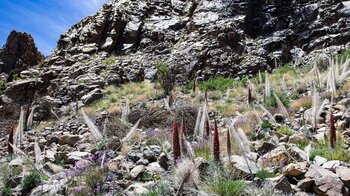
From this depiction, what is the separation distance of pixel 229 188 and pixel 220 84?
1806 centimetres

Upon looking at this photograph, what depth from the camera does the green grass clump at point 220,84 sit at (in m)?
21.1

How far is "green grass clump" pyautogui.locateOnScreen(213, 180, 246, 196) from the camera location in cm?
430

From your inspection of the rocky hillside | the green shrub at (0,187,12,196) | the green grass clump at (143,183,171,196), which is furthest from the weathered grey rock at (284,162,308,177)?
the green shrub at (0,187,12,196)

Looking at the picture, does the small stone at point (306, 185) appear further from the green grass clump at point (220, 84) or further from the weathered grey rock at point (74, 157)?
the green grass clump at point (220, 84)

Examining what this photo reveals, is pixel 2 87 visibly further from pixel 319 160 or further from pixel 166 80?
pixel 319 160

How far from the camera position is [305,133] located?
6688mm

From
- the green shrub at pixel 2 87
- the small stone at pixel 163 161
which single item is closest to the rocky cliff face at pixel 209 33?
the green shrub at pixel 2 87

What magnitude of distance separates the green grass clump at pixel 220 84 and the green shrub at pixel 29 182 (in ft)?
52.2

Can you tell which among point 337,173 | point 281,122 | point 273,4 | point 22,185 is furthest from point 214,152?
point 273,4

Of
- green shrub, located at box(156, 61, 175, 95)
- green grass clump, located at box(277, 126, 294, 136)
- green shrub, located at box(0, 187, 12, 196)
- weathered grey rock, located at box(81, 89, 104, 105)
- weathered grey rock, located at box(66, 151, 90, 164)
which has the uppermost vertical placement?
green shrub, located at box(156, 61, 175, 95)

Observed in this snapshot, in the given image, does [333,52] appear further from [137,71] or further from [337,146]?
[337,146]

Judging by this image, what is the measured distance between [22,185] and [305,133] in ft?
16.8

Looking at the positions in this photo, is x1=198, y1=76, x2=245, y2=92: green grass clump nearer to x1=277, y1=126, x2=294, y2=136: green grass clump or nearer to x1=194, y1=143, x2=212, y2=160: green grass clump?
x1=277, y1=126, x2=294, y2=136: green grass clump

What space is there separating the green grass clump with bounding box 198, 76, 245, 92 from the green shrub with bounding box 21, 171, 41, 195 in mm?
15909
